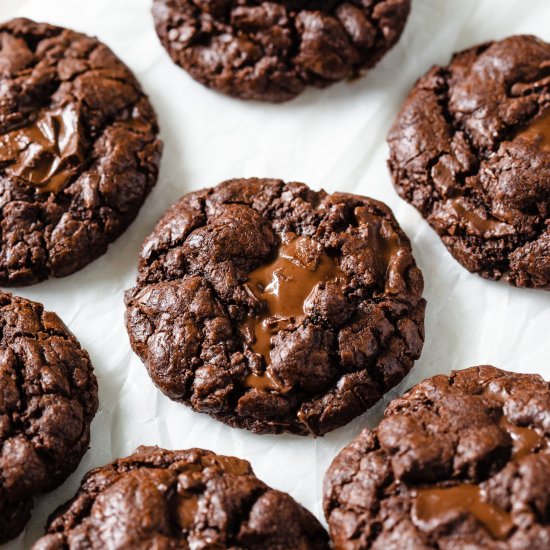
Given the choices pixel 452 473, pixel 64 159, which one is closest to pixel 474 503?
pixel 452 473

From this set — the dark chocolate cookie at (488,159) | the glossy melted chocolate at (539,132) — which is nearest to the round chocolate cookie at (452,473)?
the dark chocolate cookie at (488,159)

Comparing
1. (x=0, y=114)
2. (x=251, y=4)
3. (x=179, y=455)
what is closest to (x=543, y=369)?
(x=179, y=455)

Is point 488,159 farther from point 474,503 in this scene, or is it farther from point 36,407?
point 36,407

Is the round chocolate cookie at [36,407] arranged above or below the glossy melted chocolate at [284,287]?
below

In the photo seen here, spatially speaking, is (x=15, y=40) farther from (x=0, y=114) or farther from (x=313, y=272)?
(x=313, y=272)

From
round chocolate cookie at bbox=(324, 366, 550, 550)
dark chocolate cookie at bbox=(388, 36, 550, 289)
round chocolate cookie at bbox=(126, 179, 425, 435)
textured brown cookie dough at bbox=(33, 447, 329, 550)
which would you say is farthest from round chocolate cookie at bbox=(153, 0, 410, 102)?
textured brown cookie dough at bbox=(33, 447, 329, 550)

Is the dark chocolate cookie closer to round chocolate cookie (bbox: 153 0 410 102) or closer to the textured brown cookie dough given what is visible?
round chocolate cookie (bbox: 153 0 410 102)

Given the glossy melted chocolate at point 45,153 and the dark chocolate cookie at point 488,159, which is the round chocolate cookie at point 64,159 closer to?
the glossy melted chocolate at point 45,153
